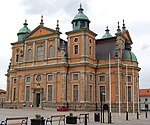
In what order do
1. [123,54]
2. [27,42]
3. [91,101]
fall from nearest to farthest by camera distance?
1. [91,101]
2. [123,54]
3. [27,42]

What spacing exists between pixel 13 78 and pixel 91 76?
68.7ft

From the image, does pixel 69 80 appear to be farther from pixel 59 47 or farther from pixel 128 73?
pixel 128 73

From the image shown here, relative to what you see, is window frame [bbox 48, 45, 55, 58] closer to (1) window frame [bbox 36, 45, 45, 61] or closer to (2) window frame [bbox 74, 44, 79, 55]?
(1) window frame [bbox 36, 45, 45, 61]

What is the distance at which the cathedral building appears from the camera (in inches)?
2073

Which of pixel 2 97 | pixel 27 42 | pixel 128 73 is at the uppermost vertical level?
pixel 27 42

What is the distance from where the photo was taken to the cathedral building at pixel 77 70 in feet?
173

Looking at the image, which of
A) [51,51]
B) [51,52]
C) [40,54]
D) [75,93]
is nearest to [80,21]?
[51,51]

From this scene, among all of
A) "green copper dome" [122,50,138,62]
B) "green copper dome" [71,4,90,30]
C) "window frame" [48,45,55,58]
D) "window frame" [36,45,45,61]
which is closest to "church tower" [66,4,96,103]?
"green copper dome" [71,4,90,30]

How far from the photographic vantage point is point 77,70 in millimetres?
53344

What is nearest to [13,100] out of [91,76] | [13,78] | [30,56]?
[13,78]

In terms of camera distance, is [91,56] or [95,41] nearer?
[91,56]

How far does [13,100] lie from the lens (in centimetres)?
→ 6191

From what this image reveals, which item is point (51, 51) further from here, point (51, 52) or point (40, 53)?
point (40, 53)

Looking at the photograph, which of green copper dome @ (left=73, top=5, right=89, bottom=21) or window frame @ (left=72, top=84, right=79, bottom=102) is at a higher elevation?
green copper dome @ (left=73, top=5, right=89, bottom=21)
